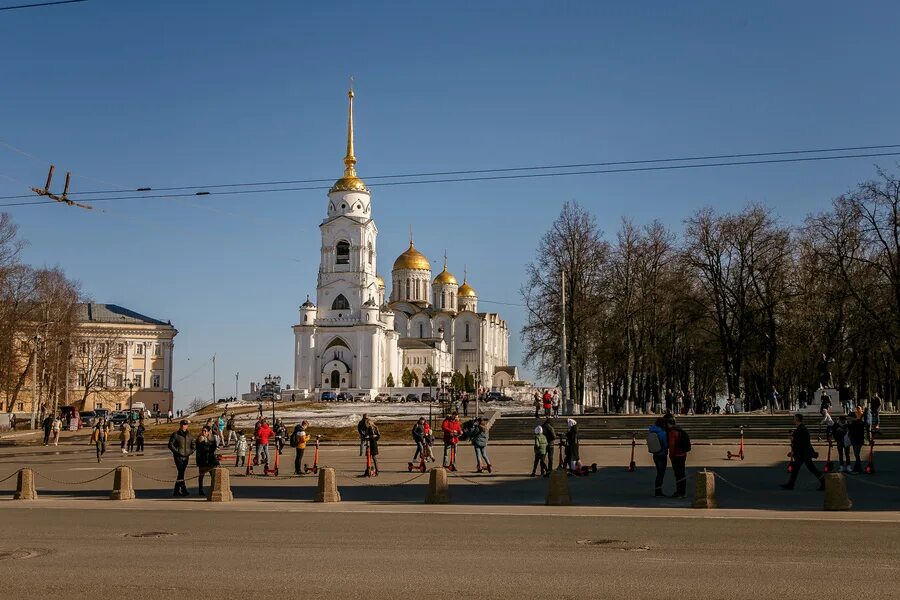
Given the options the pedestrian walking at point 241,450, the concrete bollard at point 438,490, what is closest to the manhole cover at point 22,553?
the concrete bollard at point 438,490

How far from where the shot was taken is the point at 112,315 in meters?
112

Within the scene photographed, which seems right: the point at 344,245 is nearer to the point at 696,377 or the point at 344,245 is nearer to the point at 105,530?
the point at 696,377

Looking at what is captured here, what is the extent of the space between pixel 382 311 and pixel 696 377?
5227cm

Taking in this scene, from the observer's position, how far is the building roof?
359ft

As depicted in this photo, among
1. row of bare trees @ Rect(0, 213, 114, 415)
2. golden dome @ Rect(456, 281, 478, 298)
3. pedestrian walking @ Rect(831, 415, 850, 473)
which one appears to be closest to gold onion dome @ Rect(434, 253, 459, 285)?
golden dome @ Rect(456, 281, 478, 298)

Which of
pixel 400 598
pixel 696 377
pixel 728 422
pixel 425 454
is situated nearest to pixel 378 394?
pixel 696 377

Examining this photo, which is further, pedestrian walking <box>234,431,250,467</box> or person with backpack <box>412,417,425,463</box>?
pedestrian walking <box>234,431,250,467</box>

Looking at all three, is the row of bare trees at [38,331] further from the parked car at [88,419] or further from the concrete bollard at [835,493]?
the concrete bollard at [835,493]

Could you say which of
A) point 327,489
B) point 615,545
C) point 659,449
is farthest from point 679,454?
point 327,489

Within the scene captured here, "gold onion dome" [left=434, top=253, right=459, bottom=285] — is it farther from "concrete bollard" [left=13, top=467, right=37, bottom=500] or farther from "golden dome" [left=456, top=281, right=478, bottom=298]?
"concrete bollard" [left=13, top=467, right=37, bottom=500]

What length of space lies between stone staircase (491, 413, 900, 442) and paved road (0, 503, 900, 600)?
24448mm

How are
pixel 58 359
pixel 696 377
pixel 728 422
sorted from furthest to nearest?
pixel 696 377, pixel 58 359, pixel 728 422

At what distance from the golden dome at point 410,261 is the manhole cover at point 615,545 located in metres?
127

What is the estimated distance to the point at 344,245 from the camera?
363ft
